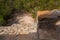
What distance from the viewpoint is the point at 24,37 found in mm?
3428

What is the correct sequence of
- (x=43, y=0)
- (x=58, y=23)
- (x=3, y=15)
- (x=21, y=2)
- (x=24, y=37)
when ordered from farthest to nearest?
(x=21, y=2) < (x=3, y=15) < (x=43, y=0) < (x=24, y=37) < (x=58, y=23)

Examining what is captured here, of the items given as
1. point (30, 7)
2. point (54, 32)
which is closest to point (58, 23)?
point (54, 32)

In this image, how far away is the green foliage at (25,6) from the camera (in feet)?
14.8

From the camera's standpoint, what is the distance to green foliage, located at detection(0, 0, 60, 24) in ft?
14.8

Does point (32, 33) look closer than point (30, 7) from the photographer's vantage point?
Yes

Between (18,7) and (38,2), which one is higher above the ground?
(38,2)

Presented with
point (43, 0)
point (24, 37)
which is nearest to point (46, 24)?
point (24, 37)

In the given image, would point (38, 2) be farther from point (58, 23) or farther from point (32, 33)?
point (58, 23)

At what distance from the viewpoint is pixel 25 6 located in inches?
215

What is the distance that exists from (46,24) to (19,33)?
1016 mm

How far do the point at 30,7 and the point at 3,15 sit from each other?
0.77 meters

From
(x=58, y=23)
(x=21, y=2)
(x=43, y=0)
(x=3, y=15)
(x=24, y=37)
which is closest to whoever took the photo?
(x=58, y=23)

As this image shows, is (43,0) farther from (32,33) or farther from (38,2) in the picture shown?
(32,33)

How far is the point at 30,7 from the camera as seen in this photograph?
5.34m
